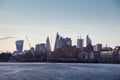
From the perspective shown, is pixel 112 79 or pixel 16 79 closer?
pixel 16 79

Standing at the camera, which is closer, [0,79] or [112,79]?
[0,79]

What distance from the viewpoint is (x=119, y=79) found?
60031mm

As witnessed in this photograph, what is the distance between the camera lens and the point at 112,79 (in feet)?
198

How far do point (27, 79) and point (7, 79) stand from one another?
153 inches

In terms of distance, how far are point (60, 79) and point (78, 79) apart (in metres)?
4.15

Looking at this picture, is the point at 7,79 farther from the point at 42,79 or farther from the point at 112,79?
the point at 112,79

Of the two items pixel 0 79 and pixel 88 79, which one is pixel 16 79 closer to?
pixel 0 79

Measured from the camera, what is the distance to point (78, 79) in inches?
2301

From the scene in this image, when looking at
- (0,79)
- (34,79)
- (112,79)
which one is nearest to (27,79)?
(34,79)

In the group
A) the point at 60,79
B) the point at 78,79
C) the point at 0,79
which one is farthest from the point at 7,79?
the point at 78,79

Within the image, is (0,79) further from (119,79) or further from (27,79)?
(119,79)

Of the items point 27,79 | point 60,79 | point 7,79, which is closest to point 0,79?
point 7,79

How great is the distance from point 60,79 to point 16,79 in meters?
8.67

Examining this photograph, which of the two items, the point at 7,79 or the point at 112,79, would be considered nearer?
the point at 7,79
